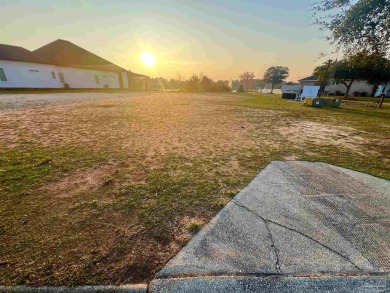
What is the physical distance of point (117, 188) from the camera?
3123mm

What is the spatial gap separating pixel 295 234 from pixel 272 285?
804mm

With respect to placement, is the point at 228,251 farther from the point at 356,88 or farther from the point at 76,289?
the point at 356,88

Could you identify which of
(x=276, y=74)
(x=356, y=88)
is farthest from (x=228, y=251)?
(x=276, y=74)

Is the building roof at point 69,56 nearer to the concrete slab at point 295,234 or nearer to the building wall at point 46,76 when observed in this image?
the building wall at point 46,76

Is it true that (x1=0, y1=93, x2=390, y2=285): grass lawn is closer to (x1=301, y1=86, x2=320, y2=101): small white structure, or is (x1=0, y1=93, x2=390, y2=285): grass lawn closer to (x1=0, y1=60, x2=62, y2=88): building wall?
(x1=301, y1=86, x2=320, y2=101): small white structure

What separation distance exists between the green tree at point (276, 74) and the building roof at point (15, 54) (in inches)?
2917

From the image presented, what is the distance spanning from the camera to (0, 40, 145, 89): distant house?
2273 centimetres

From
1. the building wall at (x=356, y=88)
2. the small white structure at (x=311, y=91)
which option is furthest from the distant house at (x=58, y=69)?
the building wall at (x=356, y=88)

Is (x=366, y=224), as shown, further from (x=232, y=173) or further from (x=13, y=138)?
(x=13, y=138)

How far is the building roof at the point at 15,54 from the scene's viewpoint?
22111mm

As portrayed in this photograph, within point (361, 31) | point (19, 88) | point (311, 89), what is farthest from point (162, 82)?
point (361, 31)

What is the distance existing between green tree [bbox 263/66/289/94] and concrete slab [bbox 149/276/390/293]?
85.0 m

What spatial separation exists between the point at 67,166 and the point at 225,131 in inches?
204

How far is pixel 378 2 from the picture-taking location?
7.36m
